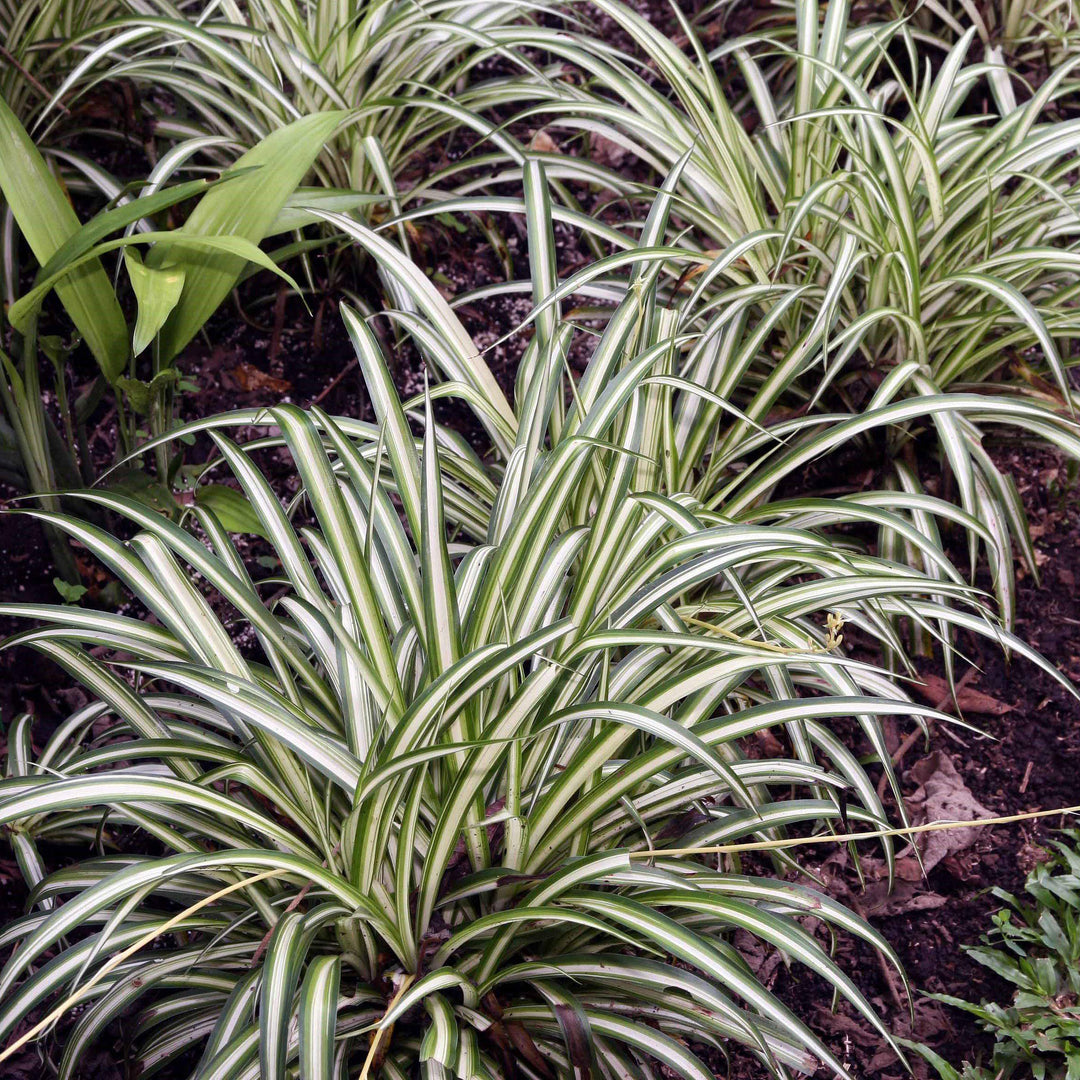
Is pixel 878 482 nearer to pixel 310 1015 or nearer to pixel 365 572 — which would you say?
pixel 365 572

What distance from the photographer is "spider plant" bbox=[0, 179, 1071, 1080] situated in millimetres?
1143

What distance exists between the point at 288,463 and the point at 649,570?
45.4 inches

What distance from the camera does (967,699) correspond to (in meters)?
1.99

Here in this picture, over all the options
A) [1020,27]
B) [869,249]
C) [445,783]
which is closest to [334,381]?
[869,249]

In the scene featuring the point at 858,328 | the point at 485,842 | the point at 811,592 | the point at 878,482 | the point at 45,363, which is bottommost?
the point at 878,482

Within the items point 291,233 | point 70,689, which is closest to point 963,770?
point 70,689

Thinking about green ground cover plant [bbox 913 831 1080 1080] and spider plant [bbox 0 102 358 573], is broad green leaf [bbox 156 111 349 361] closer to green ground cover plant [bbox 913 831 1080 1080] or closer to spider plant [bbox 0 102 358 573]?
spider plant [bbox 0 102 358 573]

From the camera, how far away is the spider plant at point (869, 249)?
1.82m

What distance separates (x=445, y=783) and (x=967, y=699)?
1.16 meters

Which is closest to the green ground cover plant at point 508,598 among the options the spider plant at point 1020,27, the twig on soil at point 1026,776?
the twig on soil at point 1026,776

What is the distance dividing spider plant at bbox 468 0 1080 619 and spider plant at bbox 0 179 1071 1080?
42 centimetres

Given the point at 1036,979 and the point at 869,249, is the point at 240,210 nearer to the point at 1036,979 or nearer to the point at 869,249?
the point at 869,249

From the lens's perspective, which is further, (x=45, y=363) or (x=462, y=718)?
(x=45, y=363)

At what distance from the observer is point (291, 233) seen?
2.40 meters
